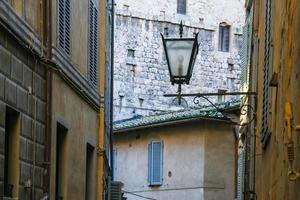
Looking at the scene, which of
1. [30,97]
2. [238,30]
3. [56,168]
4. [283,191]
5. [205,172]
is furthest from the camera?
[238,30]

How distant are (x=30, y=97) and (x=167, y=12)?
40.8 meters

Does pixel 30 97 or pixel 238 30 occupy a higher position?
pixel 238 30

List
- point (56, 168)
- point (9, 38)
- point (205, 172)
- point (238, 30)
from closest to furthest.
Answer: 1. point (9, 38)
2. point (56, 168)
3. point (205, 172)
4. point (238, 30)

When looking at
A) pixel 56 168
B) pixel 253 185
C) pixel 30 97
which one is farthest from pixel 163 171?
pixel 30 97

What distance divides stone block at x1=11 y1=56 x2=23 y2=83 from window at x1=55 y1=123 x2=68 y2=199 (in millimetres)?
2979

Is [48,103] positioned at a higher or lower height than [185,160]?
higher

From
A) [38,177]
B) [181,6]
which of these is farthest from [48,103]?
[181,6]

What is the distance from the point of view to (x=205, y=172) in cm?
3055

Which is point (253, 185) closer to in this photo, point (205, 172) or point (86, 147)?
point (86, 147)

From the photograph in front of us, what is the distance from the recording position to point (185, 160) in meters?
31.4

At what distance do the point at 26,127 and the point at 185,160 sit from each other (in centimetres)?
2050

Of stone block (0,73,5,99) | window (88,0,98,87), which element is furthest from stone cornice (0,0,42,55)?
window (88,0,98,87)

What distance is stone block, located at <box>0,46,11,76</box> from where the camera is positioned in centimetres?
984

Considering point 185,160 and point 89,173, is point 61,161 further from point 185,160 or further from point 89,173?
point 185,160
